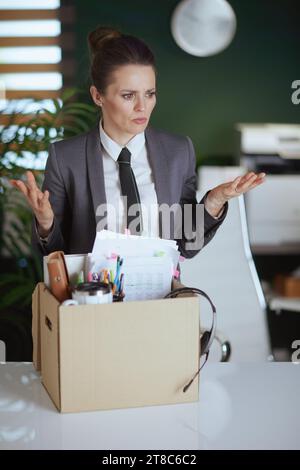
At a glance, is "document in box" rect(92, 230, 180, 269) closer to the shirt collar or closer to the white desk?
the white desk

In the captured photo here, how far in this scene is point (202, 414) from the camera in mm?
1203

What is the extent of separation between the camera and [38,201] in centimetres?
149

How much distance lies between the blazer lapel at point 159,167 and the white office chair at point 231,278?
18.8 inches

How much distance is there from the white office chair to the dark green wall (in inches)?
78.6

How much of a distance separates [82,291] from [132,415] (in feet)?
0.78

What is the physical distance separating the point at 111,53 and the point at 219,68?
8.38 ft

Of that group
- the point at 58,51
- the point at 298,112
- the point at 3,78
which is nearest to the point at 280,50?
the point at 298,112

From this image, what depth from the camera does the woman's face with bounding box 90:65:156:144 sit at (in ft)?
6.11

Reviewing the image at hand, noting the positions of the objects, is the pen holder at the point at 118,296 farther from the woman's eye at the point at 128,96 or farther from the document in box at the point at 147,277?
the woman's eye at the point at 128,96

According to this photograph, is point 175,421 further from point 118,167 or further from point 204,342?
point 118,167

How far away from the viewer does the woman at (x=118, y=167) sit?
6.04 feet

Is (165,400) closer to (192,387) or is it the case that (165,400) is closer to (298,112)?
(192,387)

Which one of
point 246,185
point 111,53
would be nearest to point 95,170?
point 111,53

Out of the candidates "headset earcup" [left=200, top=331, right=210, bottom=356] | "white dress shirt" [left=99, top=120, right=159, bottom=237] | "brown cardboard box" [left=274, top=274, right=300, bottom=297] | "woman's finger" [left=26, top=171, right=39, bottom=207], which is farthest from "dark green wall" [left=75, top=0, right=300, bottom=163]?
"headset earcup" [left=200, top=331, right=210, bottom=356]
